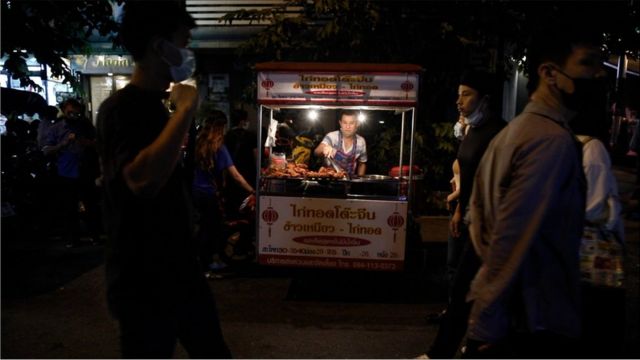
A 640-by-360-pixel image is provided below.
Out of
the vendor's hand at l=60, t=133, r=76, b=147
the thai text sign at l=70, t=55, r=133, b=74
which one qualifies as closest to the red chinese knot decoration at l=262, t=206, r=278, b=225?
the vendor's hand at l=60, t=133, r=76, b=147

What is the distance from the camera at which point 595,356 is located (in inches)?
96.1

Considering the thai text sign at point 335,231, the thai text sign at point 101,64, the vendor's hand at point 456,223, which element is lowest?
the thai text sign at point 335,231

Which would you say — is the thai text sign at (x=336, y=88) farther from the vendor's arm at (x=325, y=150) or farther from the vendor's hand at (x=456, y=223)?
the vendor's arm at (x=325, y=150)

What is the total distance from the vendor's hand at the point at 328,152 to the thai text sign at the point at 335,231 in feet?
5.66

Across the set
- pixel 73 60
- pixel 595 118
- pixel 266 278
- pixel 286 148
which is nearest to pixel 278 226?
pixel 266 278

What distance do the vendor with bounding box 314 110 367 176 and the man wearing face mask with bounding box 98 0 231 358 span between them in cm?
490

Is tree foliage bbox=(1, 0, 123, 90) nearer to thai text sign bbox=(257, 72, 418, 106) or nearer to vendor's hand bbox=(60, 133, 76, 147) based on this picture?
vendor's hand bbox=(60, 133, 76, 147)

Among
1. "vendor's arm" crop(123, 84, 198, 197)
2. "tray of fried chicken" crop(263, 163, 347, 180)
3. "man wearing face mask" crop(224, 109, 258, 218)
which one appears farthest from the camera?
"man wearing face mask" crop(224, 109, 258, 218)

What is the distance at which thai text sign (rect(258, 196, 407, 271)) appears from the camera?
Answer: 525 cm

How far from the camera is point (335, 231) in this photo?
5.29 m

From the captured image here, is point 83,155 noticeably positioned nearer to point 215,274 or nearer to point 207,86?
point 215,274

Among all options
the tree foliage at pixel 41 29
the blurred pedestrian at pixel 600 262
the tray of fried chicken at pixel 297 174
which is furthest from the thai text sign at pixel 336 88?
the tree foliage at pixel 41 29

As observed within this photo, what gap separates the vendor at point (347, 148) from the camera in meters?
6.91

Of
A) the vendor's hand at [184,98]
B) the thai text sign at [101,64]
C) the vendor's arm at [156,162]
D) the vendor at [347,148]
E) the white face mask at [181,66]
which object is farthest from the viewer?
the thai text sign at [101,64]
